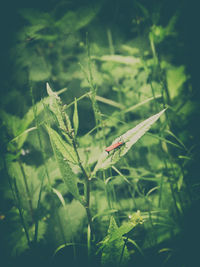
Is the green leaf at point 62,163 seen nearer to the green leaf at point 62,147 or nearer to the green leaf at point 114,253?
the green leaf at point 62,147

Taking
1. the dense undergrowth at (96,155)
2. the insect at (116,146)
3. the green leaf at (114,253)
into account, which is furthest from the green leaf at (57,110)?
the green leaf at (114,253)

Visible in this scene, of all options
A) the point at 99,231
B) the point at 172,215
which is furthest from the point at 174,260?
the point at 99,231

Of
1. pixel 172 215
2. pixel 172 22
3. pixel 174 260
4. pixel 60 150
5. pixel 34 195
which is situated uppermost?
pixel 172 22

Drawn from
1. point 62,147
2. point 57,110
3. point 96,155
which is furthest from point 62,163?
point 96,155

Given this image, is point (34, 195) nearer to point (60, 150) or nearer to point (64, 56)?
point (60, 150)

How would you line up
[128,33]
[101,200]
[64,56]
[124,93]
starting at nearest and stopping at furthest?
[101,200]
[124,93]
[64,56]
[128,33]

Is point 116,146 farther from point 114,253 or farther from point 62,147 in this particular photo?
point 114,253

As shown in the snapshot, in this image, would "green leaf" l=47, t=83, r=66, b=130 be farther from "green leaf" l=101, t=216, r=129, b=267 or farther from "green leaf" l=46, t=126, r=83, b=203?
"green leaf" l=101, t=216, r=129, b=267

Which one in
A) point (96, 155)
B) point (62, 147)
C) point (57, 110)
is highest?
point (57, 110)
